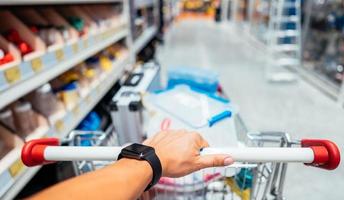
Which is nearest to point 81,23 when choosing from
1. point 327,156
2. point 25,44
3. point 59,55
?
point 59,55

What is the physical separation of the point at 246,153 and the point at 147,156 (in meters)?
0.22

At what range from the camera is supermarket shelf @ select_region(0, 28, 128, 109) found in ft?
3.18

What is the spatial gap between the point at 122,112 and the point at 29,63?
1.56 ft

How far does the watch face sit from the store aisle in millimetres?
460

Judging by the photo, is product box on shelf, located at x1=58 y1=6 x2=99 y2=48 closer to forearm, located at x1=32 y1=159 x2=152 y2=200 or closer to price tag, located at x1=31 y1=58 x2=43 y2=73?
price tag, located at x1=31 y1=58 x2=43 y2=73

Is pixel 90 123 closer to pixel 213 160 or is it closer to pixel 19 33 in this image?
pixel 19 33

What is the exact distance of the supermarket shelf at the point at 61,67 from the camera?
0.97 metres

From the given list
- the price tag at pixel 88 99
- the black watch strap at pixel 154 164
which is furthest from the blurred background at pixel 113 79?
the black watch strap at pixel 154 164

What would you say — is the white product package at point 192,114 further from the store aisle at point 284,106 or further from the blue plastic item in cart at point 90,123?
the blue plastic item in cart at point 90,123

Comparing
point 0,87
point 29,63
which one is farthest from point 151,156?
point 29,63

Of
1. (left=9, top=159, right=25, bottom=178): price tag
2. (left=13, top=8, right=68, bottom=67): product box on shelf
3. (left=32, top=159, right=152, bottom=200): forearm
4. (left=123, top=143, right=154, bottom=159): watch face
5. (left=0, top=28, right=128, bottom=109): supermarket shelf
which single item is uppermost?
(left=13, top=8, right=68, bottom=67): product box on shelf

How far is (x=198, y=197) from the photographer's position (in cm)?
86

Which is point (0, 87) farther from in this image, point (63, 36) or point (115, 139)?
point (63, 36)

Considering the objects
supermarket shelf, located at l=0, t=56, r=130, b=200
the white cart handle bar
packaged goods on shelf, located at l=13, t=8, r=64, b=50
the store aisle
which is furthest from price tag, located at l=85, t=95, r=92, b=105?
the store aisle
